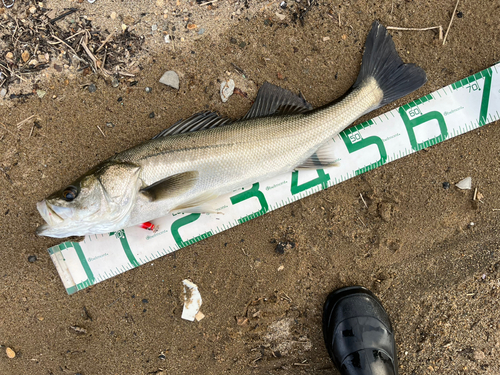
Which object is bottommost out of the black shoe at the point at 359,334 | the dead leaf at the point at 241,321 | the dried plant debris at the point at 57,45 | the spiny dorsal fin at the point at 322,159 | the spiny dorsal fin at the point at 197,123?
the black shoe at the point at 359,334

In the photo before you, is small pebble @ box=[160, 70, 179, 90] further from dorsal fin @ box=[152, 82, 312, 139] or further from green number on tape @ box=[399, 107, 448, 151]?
green number on tape @ box=[399, 107, 448, 151]

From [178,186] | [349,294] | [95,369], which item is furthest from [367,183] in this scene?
[95,369]

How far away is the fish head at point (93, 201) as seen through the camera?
2.41 meters

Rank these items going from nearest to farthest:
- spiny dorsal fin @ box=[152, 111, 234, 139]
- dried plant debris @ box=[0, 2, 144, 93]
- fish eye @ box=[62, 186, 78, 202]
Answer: fish eye @ box=[62, 186, 78, 202]
spiny dorsal fin @ box=[152, 111, 234, 139]
dried plant debris @ box=[0, 2, 144, 93]

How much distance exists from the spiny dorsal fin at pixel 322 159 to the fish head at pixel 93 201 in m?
1.45

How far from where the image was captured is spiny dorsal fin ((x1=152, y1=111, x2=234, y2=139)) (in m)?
2.64

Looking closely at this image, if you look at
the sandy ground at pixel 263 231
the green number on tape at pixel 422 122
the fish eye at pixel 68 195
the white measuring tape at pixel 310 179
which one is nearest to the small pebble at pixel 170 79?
the sandy ground at pixel 263 231

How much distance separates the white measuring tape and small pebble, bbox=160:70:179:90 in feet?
3.76

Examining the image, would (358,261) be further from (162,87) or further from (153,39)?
(153,39)

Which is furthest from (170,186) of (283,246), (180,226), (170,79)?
(283,246)

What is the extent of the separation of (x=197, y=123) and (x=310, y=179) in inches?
45.0

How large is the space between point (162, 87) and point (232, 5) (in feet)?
3.29

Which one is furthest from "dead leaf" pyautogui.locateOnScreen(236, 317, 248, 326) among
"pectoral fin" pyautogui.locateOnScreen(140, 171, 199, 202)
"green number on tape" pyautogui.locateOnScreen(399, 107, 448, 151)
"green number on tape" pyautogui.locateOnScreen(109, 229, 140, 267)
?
"green number on tape" pyautogui.locateOnScreen(399, 107, 448, 151)

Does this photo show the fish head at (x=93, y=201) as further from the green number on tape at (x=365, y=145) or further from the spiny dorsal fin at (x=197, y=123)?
the green number on tape at (x=365, y=145)
